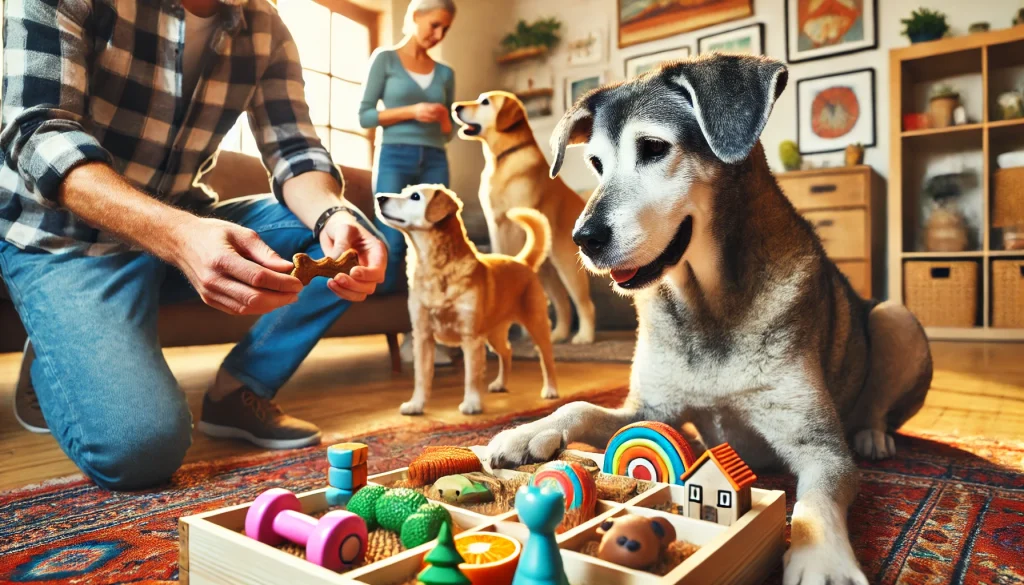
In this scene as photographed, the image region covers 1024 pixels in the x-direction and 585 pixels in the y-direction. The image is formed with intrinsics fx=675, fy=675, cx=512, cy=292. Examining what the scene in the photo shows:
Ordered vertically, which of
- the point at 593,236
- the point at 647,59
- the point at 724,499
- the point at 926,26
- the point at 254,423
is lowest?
the point at 254,423

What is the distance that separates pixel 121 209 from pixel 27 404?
3.32 ft

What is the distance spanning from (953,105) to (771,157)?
1.19 m

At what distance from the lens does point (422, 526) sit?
69 cm

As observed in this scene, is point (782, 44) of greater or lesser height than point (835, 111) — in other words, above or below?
above

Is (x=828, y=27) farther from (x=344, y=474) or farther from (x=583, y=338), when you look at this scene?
(x=344, y=474)

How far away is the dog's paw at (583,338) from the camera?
3660 mm

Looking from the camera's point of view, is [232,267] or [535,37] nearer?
[232,267]

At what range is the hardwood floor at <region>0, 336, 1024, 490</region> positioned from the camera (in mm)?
1513

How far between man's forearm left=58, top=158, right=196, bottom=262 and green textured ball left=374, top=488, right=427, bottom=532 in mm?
590

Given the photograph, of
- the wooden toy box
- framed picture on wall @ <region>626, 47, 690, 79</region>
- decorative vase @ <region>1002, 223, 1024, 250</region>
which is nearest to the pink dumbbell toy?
the wooden toy box

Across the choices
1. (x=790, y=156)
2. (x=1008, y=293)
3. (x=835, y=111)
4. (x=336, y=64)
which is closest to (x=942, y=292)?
(x=1008, y=293)

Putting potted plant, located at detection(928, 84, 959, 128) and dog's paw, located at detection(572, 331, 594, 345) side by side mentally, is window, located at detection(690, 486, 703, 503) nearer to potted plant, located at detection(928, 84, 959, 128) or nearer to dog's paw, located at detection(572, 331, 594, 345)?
dog's paw, located at detection(572, 331, 594, 345)

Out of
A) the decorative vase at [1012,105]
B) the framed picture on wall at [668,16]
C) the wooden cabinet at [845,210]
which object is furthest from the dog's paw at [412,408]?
the framed picture on wall at [668,16]

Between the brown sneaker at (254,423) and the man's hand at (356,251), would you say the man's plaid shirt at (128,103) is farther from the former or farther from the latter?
the brown sneaker at (254,423)
